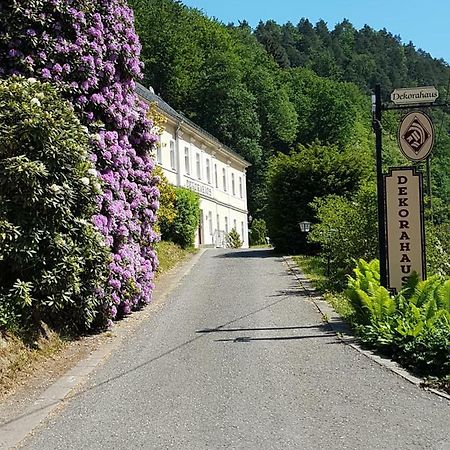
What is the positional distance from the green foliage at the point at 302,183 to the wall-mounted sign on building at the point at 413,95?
16139 millimetres

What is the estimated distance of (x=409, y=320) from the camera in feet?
34.1

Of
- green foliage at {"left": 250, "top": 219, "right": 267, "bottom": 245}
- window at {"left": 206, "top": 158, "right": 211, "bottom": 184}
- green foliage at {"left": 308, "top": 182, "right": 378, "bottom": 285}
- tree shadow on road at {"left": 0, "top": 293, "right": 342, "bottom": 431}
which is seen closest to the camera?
tree shadow on road at {"left": 0, "top": 293, "right": 342, "bottom": 431}

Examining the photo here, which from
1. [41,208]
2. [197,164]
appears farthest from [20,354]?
[197,164]

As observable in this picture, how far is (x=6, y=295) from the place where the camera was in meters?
9.69

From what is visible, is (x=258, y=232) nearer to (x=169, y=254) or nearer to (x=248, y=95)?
(x=248, y=95)

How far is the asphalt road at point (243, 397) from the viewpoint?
614 cm

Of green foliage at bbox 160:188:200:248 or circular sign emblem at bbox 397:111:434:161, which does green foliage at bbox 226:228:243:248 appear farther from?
circular sign emblem at bbox 397:111:434:161

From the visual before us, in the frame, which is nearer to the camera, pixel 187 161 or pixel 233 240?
pixel 187 161

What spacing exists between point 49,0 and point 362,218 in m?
8.56

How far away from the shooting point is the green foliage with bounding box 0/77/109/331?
377 inches

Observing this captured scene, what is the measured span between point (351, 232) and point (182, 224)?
14337 mm

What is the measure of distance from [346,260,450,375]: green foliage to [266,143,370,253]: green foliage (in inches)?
635

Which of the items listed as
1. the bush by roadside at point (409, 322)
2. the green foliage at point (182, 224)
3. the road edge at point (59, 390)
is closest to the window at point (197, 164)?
the green foliage at point (182, 224)

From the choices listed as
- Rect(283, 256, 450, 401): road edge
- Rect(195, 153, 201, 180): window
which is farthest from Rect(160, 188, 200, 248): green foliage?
Rect(195, 153, 201, 180): window
